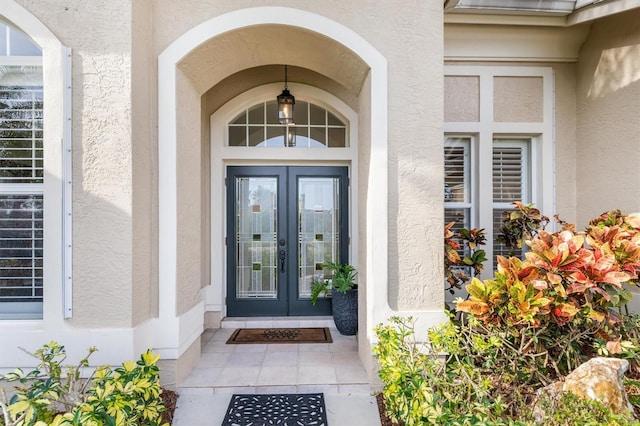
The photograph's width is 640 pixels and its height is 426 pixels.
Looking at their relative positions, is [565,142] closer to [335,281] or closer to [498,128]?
[498,128]

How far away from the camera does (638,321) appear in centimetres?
307

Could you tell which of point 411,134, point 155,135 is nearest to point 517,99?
point 411,134

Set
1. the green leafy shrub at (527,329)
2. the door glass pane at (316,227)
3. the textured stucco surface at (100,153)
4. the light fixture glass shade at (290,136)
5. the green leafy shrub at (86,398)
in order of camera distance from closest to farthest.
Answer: the green leafy shrub at (86,398) < the green leafy shrub at (527,329) < the textured stucco surface at (100,153) < the light fixture glass shade at (290,136) < the door glass pane at (316,227)

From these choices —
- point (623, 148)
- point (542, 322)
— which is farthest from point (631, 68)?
point (542, 322)

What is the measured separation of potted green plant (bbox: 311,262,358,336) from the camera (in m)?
4.31

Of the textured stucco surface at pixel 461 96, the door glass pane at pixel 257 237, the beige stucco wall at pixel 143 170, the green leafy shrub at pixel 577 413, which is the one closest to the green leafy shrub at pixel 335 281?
the door glass pane at pixel 257 237

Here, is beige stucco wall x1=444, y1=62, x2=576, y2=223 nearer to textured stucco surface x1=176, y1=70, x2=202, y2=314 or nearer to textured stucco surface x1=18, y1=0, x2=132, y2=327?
textured stucco surface x1=176, y1=70, x2=202, y2=314

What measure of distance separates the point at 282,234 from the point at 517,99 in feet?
11.9

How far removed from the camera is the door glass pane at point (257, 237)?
16.1ft

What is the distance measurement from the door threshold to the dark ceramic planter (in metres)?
0.32

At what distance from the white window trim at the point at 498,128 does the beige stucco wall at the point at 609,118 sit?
1.08ft

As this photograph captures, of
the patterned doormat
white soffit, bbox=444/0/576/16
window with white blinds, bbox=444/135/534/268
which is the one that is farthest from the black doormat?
white soffit, bbox=444/0/576/16

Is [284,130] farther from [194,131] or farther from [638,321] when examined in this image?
[638,321]

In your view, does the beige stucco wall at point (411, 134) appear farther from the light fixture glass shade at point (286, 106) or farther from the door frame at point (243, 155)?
the door frame at point (243, 155)
